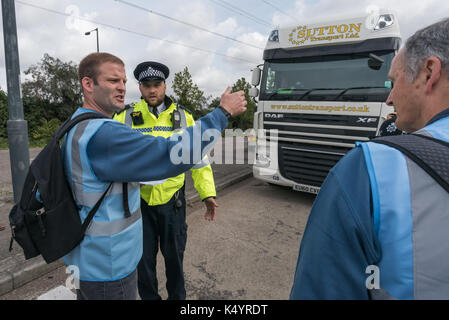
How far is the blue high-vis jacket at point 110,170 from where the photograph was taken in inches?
48.9

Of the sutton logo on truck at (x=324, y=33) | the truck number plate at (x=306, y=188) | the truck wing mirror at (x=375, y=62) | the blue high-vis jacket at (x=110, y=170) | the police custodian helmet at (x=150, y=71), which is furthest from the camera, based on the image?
the truck number plate at (x=306, y=188)

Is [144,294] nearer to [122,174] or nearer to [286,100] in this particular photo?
[122,174]

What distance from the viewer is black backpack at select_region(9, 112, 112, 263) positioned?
4.09ft

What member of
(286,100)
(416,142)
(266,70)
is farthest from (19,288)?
(266,70)

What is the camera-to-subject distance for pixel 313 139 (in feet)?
14.9

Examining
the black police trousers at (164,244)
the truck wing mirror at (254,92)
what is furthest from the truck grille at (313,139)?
the black police trousers at (164,244)

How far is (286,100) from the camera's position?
4.69 m

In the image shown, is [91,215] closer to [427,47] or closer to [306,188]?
[427,47]

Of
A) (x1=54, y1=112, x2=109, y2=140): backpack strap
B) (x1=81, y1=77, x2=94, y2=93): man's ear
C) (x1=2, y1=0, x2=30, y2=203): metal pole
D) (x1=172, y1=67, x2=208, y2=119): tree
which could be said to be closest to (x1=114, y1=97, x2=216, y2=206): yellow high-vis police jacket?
(x1=81, y1=77, x2=94, y2=93): man's ear

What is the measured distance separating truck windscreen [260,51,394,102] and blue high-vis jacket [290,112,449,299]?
3.75 meters

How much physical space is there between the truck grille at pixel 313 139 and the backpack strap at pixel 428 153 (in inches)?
147

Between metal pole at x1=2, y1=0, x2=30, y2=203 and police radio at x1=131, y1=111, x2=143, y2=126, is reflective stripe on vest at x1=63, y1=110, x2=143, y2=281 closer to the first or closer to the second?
police radio at x1=131, y1=111, x2=143, y2=126

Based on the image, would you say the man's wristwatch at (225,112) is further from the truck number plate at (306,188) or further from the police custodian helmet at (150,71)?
the truck number plate at (306,188)

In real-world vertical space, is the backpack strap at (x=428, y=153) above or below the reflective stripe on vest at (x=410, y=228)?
above
